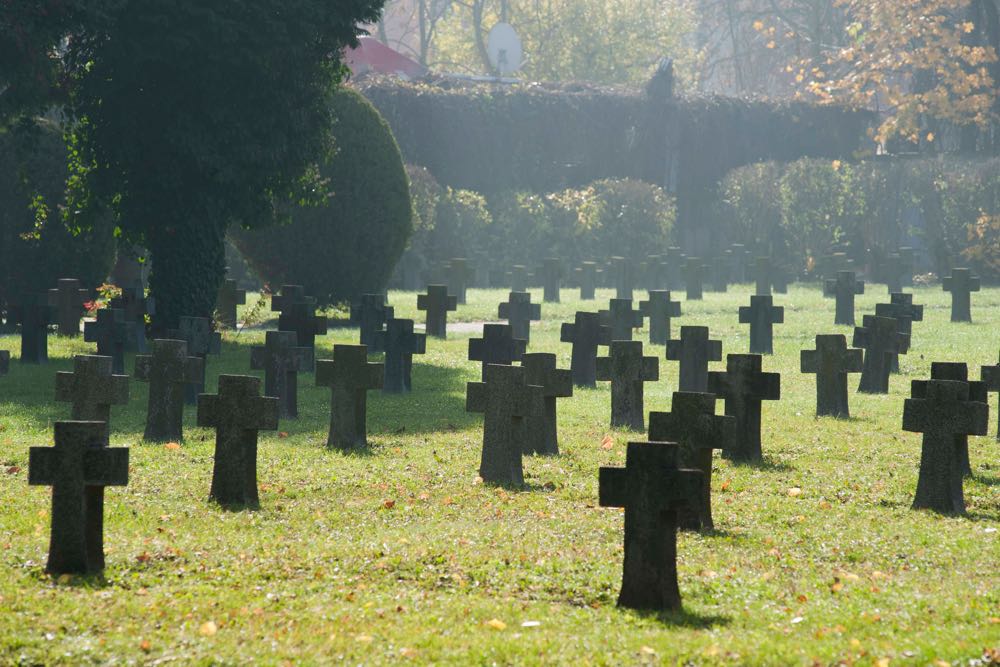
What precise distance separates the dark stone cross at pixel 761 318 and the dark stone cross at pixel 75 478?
15.1 m

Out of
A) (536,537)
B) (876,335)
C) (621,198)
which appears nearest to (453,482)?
(536,537)

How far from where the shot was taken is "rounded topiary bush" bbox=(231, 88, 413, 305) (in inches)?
1049

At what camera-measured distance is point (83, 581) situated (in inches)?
314

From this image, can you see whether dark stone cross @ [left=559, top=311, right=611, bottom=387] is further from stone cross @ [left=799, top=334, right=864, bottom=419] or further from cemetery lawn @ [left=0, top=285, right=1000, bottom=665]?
cemetery lawn @ [left=0, top=285, right=1000, bottom=665]

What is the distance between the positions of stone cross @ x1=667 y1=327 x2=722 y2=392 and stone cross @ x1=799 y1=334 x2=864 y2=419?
1.03 m

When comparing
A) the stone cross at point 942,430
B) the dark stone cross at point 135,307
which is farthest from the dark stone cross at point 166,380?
the dark stone cross at point 135,307

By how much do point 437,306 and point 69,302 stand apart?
17.5 ft

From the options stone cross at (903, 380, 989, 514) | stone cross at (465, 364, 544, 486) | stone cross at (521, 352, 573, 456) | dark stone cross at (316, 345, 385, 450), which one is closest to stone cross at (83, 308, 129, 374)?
dark stone cross at (316, 345, 385, 450)

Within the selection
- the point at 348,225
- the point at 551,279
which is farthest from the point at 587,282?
the point at 348,225

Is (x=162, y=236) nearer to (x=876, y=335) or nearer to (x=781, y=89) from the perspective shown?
(x=876, y=335)

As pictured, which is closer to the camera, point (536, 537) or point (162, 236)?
point (536, 537)

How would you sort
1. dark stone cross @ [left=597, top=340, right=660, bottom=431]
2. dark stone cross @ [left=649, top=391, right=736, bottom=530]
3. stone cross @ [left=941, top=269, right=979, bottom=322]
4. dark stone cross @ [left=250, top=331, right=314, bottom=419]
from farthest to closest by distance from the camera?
1. stone cross @ [left=941, top=269, right=979, bottom=322]
2. dark stone cross @ [left=250, top=331, right=314, bottom=419]
3. dark stone cross @ [left=597, top=340, right=660, bottom=431]
4. dark stone cross @ [left=649, top=391, right=736, bottom=530]

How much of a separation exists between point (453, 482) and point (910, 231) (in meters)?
33.1

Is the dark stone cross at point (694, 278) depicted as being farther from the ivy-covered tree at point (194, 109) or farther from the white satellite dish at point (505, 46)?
the white satellite dish at point (505, 46)
